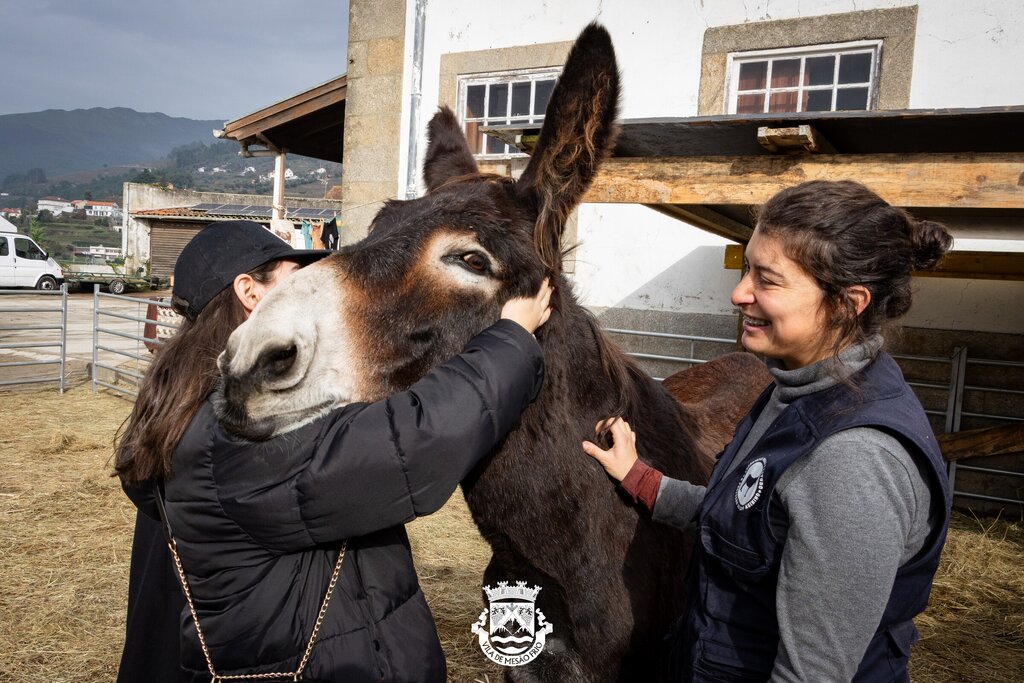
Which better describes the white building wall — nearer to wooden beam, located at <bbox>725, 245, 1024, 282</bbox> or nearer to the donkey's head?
wooden beam, located at <bbox>725, 245, 1024, 282</bbox>

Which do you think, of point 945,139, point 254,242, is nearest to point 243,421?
point 254,242

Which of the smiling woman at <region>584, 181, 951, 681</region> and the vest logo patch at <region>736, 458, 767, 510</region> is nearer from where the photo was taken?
the smiling woman at <region>584, 181, 951, 681</region>

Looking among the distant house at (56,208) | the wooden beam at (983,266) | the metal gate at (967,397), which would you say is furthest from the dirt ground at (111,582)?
the distant house at (56,208)

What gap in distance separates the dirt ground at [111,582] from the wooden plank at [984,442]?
641mm

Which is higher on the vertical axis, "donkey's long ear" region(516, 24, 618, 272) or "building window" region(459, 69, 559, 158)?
"building window" region(459, 69, 559, 158)

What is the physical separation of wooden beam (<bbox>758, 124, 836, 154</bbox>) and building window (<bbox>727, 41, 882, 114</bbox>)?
145 inches

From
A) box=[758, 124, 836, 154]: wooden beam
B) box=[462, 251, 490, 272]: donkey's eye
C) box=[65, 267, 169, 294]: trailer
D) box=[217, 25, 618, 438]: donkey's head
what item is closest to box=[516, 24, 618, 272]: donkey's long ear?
box=[217, 25, 618, 438]: donkey's head

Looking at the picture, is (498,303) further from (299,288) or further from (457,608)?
(457,608)

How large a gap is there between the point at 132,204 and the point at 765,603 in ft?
149

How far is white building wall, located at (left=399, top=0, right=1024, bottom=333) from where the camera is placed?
580 cm

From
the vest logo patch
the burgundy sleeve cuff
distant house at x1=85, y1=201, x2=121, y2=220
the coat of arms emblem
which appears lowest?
the coat of arms emblem

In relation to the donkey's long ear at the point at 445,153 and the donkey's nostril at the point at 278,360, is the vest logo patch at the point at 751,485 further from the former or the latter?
Answer: the donkey's long ear at the point at 445,153

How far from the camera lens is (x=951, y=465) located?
654 centimetres

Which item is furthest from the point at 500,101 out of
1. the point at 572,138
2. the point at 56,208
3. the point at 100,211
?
the point at 56,208
